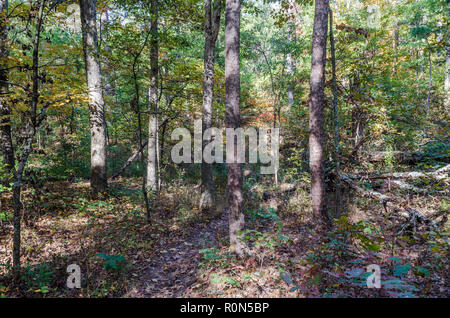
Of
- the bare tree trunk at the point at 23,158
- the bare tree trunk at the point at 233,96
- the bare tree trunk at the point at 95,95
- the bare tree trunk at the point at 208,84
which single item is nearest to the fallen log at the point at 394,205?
the bare tree trunk at the point at 233,96

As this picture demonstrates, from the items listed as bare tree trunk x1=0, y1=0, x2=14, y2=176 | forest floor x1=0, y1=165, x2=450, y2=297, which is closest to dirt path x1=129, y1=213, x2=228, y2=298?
forest floor x1=0, y1=165, x2=450, y2=297

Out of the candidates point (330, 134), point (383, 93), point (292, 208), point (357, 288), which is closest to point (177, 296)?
point (357, 288)

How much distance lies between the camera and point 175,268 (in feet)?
15.8

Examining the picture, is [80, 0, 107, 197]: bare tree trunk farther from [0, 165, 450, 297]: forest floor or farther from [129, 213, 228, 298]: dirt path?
[129, 213, 228, 298]: dirt path

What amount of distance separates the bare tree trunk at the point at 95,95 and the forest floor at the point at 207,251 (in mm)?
873

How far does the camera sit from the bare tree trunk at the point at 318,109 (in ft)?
19.5

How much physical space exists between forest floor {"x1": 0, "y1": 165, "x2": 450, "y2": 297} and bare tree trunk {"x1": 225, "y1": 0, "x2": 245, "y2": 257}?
582 mm

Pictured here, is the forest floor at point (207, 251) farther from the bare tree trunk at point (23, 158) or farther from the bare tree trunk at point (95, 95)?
the bare tree trunk at point (95, 95)

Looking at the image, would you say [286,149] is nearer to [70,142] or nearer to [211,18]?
[211,18]

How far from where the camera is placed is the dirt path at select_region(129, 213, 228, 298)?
3.98 meters

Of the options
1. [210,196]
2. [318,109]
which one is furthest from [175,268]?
[318,109]

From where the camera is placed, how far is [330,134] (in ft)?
31.1

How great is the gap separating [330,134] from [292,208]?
3891 millimetres

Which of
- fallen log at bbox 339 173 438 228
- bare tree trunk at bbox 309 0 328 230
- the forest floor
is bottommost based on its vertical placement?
the forest floor
